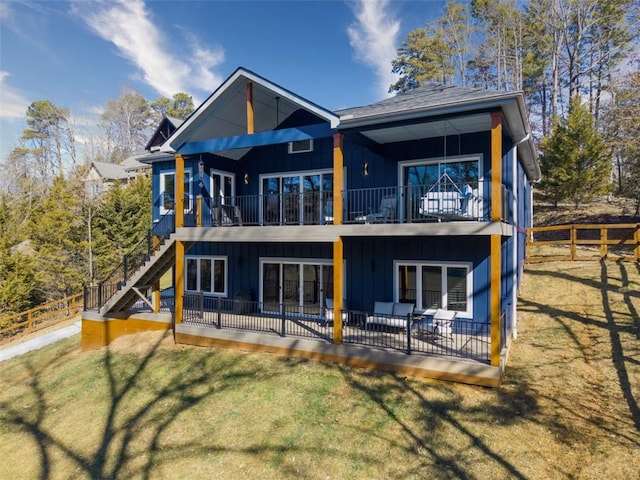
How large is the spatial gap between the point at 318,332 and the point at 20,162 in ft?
185

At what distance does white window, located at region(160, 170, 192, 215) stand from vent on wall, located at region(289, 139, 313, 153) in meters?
4.42

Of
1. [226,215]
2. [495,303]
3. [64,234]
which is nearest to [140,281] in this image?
[226,215]

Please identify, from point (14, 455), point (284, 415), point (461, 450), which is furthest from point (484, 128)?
point (14, 455)

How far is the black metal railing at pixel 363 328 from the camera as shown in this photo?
30.2ft

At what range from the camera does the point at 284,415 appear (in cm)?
755

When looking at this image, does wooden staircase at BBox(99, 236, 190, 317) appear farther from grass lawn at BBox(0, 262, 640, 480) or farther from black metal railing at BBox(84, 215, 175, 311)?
grass lawn at BBox(0, 262, 640, 480)

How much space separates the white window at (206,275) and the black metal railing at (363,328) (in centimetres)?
111

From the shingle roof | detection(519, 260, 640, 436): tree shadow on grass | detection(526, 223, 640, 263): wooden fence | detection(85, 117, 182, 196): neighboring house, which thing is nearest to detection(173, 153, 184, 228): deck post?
detection(85, 117, 182, 196): neighboring house

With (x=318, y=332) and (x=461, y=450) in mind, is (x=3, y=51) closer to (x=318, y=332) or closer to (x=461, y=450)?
(x=318, y=332)

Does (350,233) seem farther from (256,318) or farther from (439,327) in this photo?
(256,318)

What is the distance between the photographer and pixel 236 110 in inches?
509

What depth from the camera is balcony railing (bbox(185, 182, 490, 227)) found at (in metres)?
9.85

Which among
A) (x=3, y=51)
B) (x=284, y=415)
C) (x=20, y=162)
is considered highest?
(x=3, y=51)

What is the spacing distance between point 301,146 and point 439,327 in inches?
309
